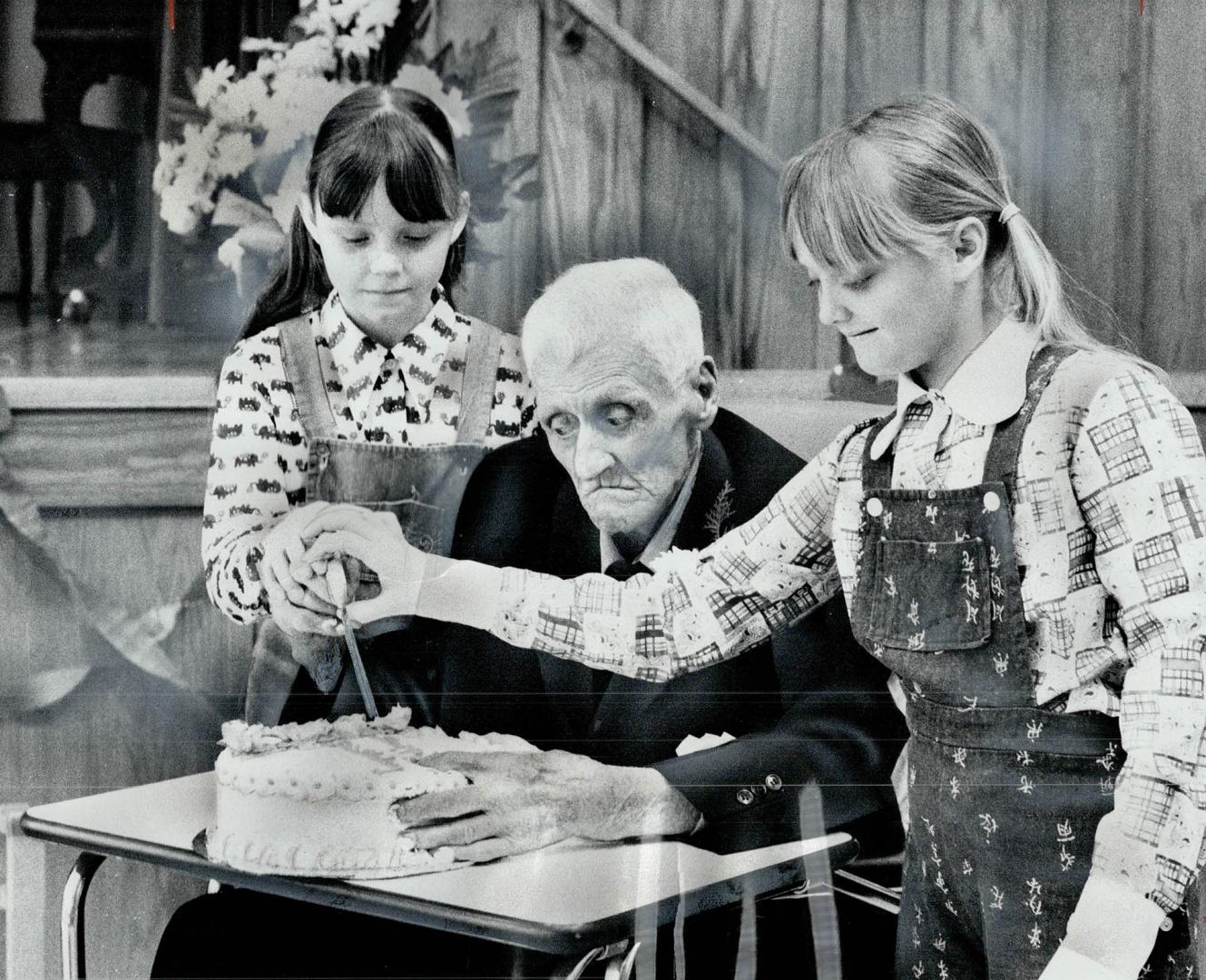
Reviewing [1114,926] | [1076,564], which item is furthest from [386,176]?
[1114,926]

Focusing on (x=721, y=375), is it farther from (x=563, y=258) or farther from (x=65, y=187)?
(x=65, y=187)

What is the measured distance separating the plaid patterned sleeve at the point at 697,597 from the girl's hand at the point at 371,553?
12 cm

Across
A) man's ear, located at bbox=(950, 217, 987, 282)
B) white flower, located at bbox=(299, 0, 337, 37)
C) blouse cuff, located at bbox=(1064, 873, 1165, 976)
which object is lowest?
blouse cuff, located at bbox=(1064, 873, 1165, 976)

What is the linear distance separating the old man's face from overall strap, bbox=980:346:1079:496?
1.33 ft

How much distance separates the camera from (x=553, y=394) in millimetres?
1635

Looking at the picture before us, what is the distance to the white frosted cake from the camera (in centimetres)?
157

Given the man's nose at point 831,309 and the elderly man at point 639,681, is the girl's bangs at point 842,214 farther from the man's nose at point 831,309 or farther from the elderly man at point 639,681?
the elderly man at point 639,681

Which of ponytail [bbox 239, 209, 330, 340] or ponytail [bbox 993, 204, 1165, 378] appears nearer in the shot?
ponytail [bbox 993, 204, 1165, 378]

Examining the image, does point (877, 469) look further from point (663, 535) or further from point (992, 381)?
point (663, 535)

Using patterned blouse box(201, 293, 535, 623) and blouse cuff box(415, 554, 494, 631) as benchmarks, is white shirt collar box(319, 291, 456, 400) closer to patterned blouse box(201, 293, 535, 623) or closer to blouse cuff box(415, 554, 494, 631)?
patterned blouse box(201, 293, 535, 623)

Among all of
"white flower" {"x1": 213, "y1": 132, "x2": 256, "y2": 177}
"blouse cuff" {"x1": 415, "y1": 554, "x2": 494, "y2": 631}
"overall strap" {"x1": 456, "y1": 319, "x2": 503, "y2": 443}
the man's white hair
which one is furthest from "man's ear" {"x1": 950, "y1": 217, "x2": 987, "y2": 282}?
"white flower" {"x1": 213, "y1": 132, "x2": 256, "y2": 177}

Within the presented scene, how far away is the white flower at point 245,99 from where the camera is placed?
163 centimetres

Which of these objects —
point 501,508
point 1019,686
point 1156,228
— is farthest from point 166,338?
point 1156,228

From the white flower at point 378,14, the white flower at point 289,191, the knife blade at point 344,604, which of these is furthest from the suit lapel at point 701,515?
the white flower at point 378,14
